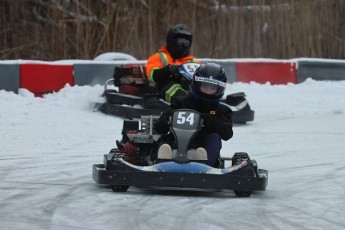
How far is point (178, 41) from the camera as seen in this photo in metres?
11.5

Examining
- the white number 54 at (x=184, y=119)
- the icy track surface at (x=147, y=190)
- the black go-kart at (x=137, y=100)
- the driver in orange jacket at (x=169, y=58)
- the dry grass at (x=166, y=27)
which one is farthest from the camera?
the dry grass at (x=166, y=27)

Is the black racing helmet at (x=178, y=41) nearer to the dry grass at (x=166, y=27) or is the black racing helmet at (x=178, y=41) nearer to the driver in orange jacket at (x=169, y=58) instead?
the driver in orange jacket at (x=169, y=58)

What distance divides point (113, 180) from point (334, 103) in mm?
8641

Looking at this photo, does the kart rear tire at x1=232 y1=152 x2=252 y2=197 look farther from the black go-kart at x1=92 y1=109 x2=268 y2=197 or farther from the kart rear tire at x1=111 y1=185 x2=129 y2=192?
the kart rear tire at x1=111 y1=185 x2=129 y2=192

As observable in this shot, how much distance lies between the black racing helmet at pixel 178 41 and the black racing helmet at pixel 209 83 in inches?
178

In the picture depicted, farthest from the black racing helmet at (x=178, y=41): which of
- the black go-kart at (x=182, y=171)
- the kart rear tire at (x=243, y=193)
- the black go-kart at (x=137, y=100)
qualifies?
the kart rear tire at (x=243, y=193)

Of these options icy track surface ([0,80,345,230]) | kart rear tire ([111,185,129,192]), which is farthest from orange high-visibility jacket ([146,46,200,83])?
kart rear tire ([111,185,129,192])

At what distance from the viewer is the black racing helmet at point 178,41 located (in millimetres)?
11477

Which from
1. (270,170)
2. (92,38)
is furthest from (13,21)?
(270,170)

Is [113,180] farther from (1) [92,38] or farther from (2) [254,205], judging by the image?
(1) [92,38]

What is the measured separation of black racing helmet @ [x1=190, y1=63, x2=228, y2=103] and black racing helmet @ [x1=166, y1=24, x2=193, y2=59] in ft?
14.9

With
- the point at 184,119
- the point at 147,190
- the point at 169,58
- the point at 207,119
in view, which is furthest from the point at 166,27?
the point at 147,190

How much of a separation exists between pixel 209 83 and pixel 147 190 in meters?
0.96

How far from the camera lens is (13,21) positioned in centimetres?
1644
